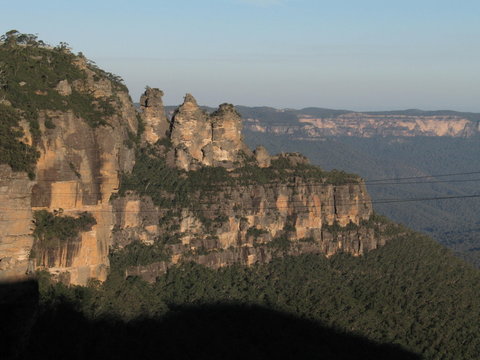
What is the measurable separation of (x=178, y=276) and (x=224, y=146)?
15.5 meters

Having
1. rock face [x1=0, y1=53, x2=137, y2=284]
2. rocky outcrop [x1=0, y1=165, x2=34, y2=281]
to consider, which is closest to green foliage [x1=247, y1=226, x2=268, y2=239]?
rock face [x1=0, y1=53, x2=137, y2=284]

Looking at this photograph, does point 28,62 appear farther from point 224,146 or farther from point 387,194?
point 387,194

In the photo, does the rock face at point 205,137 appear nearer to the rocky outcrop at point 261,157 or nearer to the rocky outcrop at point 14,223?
the rocky outcrop at point 261,157

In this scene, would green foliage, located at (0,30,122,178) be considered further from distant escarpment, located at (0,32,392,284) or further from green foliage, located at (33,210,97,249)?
green foliage, located at (33,210,97,249)

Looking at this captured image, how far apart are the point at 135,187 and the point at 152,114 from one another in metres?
9.87

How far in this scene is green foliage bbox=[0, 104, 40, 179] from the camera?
3478 cm

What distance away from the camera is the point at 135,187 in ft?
178

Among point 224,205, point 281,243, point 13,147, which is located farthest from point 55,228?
point 281,243

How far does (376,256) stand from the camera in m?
65.7

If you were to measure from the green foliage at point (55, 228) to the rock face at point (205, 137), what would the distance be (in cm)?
1991

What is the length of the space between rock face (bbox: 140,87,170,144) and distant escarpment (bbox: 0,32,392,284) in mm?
96

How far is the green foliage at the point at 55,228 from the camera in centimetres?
3931

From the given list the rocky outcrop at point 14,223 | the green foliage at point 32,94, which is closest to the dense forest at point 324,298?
the rocky outcrop at point 14,223

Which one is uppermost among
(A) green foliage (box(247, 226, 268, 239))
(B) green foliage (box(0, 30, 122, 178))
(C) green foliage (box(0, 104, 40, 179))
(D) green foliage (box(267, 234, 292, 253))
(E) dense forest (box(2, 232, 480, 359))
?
(B) green foliage (box(0, 30, 122, 178))
